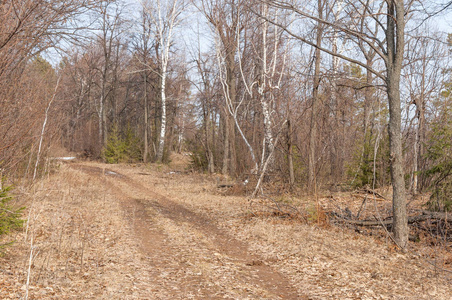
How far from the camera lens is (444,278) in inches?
237

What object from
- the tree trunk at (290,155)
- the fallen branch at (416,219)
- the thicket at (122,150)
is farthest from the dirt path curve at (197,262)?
the thicket at (122,150)

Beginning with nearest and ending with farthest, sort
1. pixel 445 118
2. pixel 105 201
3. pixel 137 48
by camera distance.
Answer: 1. pixel 445 118
2. pixel 105 201
3. pixel 137 48

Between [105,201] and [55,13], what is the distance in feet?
22.6

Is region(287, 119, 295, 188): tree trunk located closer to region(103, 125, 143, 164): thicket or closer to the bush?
the bush

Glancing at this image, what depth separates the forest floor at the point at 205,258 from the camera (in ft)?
16.9

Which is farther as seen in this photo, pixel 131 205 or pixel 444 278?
pixel 131 205

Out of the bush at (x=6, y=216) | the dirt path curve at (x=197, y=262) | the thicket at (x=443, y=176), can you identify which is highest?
the thicket at (x=443, y=176)

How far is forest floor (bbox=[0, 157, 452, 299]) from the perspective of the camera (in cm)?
514

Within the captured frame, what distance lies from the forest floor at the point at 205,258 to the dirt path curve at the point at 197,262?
19 mm

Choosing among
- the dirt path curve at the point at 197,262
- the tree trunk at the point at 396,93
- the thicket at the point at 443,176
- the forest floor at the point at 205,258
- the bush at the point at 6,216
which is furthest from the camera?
the thicket at the point at 443,176

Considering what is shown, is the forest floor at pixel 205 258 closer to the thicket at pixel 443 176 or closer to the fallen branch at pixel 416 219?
the fallen branch at pixel 416 219

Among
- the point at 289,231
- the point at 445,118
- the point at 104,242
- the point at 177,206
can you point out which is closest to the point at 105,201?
the point at 177,206

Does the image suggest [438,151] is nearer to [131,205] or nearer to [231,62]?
[131,205]

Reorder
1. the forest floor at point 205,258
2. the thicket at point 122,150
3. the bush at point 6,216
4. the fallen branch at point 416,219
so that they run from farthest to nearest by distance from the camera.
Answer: the thicket at point 122,150 < the fallen branch at point 416,219 < the bush at point 6,216 < the forest floor at point 205,258
